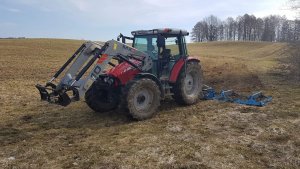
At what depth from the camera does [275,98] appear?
38.1 feet

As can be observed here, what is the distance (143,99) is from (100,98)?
147 cm

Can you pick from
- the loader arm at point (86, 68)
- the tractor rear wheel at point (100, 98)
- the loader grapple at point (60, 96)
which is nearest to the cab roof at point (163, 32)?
the loader arm at point (86, 68)

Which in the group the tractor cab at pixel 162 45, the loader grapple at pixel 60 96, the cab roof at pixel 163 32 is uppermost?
the cab roof at pixel 163 32

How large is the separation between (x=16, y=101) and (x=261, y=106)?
27.5ft

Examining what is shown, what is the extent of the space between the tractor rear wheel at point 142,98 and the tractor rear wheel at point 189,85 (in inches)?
53.4

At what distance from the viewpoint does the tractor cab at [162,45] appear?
393 inches

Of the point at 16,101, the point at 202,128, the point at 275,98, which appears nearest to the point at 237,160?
the point at 202,128

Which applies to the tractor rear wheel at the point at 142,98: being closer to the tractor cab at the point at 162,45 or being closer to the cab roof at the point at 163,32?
the tractor cab at the point at 162,45

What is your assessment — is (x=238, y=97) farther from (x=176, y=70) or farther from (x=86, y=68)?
(x=86, y=68)

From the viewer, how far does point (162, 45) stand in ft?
32.6

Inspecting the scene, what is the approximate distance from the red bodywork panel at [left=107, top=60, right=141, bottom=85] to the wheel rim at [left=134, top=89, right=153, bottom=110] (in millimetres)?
599

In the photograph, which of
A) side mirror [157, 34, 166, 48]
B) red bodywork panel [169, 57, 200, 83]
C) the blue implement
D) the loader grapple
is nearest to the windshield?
side mirror [157, 34, 166, 48]

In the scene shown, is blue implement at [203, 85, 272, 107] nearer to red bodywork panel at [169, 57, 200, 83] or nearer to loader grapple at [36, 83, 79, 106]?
red bodywork panel at [169, 57, 200, 83]

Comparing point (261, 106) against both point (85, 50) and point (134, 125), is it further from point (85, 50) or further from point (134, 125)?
point (85, 50)
